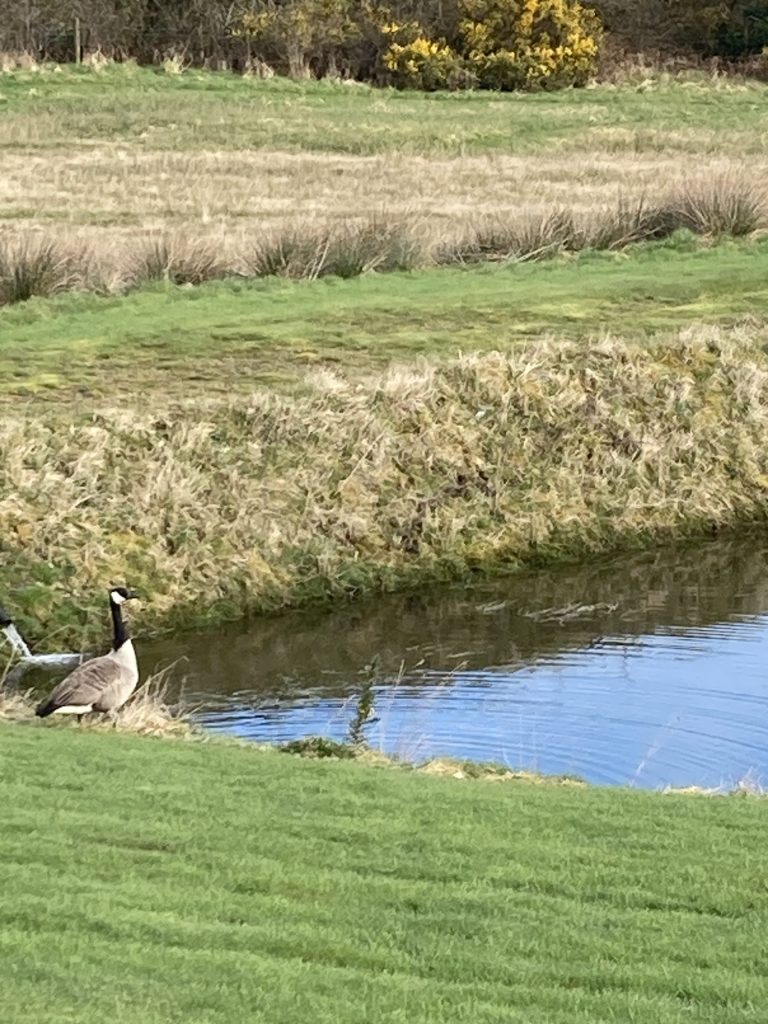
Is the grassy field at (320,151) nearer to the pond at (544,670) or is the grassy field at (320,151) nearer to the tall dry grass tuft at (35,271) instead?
the tall dry grass tuft at (35,271)

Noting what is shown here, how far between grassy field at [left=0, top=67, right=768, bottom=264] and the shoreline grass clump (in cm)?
809

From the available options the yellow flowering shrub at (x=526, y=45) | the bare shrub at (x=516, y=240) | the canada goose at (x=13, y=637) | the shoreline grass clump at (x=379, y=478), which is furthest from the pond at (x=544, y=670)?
the yellow flowering shrub at (x=526, y=45)

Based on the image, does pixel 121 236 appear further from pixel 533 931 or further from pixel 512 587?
pixel 533 931

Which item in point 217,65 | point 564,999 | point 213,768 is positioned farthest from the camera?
point 217,65

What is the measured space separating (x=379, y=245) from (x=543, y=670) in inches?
567

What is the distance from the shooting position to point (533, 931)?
26.1 ft

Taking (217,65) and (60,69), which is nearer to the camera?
(60,69)

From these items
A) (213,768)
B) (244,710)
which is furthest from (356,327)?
(213,768)

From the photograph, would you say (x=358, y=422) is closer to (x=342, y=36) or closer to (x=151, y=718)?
(x=151, y=718)

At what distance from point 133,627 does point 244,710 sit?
2628 millimetres

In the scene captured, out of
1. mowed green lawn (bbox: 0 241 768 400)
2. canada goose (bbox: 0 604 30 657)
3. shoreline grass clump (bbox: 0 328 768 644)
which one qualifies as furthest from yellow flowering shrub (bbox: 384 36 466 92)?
canada goose (bbox: 0 604 30 657)

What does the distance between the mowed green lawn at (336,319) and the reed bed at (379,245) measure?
75cm

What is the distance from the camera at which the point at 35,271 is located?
27.0 metres

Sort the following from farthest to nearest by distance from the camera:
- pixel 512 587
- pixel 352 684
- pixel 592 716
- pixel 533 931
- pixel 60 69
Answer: pixel 60 69, pixel 512 587, pixel 352 684, pixel 592 716, pixel 533 931
